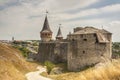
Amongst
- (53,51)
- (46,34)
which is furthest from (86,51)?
(46,34)

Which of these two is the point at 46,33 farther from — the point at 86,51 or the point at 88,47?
the point at 88,47

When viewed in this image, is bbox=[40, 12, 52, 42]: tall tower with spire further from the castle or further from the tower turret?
the castle

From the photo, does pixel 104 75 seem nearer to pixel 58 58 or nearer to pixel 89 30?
pixel 89 30

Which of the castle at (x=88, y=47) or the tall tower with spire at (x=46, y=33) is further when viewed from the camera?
the tall tower with spire at (x=46, y=33)

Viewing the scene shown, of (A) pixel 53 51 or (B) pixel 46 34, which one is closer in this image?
(A) pixel 53 51

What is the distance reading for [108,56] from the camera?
134 ft

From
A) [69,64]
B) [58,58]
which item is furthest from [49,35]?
[69,64]

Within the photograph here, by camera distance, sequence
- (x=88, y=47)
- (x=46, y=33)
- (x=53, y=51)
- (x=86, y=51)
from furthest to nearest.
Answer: (x=46, y=33) < (x=53, y=51) < (x=86, y=51) < (x=88, y=47)

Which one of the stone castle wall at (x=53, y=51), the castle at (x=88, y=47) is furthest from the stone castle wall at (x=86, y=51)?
the stone castle wall at (x=53, y=51)

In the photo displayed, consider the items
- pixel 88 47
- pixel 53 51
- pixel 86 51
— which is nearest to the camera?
pixel 88 47

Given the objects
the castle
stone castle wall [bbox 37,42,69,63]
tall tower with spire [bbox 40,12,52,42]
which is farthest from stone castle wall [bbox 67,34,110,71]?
tall tower with spire [bbox 40,12,52,42]

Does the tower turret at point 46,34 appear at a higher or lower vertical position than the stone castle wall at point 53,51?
higher

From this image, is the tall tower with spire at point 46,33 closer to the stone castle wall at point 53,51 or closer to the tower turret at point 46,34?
the tower turret at point 46,34

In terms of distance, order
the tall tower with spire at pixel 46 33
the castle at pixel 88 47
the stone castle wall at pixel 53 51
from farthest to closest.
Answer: the tall tower with spire at pixel 46 33 → the stone castle wall at pixel 53 51 → the castle at pixel 88 47
